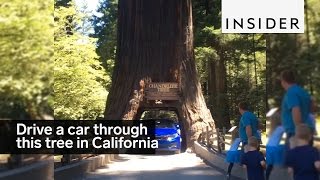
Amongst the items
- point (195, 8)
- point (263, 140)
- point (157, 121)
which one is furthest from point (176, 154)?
point (195, 8)

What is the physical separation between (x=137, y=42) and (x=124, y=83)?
0.24 m

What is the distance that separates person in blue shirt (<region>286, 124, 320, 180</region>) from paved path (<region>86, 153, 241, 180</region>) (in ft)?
1.83

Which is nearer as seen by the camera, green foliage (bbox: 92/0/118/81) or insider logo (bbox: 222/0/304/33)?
Result: insider logo (bbox: 222/0/304/33)

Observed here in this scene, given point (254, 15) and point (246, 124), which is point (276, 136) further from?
point (254, 15)

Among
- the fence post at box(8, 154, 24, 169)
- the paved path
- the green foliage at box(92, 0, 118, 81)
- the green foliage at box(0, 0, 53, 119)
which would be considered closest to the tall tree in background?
the paved path

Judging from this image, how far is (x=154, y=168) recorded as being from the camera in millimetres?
3295

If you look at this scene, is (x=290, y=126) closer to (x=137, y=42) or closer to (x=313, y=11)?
(x=313, y=11)

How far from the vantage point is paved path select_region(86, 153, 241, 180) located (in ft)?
10.7

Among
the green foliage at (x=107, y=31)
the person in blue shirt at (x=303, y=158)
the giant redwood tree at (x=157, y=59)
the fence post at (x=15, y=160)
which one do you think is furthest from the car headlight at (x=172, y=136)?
the fence post at (x=15, y=160)

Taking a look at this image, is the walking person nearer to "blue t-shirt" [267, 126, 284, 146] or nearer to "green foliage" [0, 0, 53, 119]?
"blue t-shirt" [267, 126, 284, 146]

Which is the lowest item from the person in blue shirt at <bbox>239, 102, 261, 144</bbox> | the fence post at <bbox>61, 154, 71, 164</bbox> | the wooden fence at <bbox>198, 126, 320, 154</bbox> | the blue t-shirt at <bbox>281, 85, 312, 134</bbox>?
the fence post at <bbox>61, 154, 71, 164</bbox>

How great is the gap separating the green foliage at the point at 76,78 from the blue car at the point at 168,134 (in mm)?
323

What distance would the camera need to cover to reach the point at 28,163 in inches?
132

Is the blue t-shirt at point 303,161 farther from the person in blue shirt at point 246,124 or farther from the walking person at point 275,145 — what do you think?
the person in blue shirt at point 246,124
